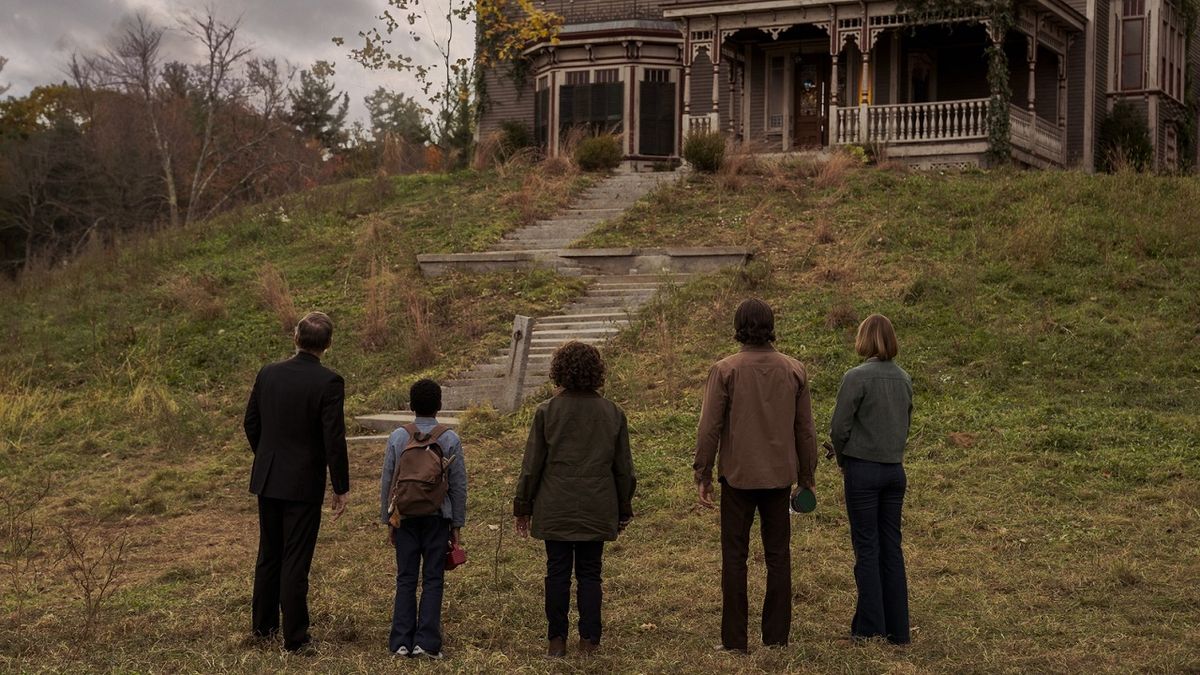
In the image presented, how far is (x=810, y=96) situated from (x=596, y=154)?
6.24 metres

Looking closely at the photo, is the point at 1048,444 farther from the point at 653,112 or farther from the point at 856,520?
the point at 653,112

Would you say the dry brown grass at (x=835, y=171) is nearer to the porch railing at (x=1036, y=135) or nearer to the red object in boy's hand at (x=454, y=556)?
the porch railing at (x=1036, y=135)

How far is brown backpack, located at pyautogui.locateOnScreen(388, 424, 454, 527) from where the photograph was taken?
6.92m

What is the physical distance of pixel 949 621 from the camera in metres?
7.89

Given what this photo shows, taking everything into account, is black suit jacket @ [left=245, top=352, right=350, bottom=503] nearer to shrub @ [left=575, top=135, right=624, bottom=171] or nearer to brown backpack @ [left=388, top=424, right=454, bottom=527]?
brown backpack @ [left=388, top=424, right=454, bottom=527]

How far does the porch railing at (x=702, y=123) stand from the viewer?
88.4 ft

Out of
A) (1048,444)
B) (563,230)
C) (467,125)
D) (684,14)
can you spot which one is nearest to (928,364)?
(1048,444)

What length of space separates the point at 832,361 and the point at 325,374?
845 cm

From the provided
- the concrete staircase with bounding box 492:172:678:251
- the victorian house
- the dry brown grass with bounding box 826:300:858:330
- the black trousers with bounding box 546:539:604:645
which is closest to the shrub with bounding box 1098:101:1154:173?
the victorian house

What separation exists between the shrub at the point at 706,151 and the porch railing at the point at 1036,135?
5.81m

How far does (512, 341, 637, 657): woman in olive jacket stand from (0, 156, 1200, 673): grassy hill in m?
0.37

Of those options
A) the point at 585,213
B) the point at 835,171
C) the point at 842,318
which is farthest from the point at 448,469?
the point at 835,171

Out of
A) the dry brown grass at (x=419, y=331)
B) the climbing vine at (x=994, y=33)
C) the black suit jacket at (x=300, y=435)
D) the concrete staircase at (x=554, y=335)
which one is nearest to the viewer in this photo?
Answer: the black suit jacket at (x=300, y=435)

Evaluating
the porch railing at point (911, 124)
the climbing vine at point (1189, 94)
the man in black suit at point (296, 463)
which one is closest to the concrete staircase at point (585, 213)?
the porch railing at point (911, 124)
